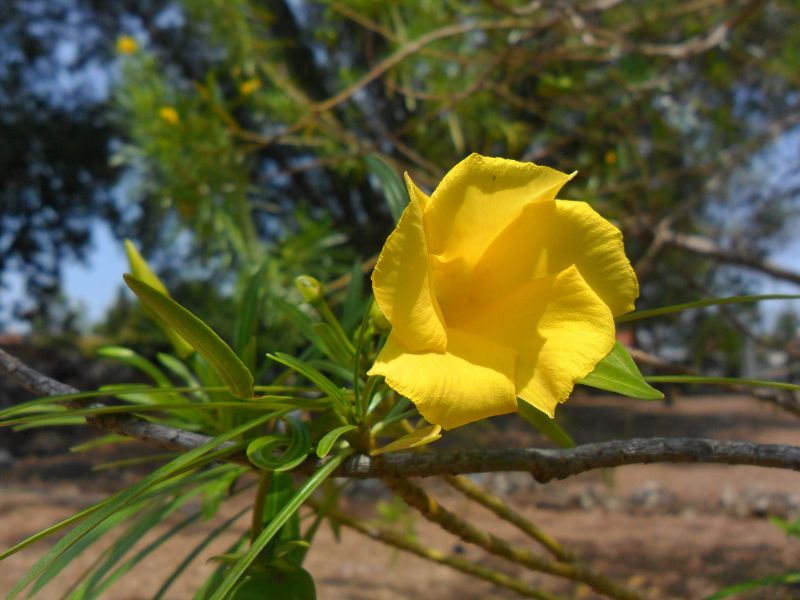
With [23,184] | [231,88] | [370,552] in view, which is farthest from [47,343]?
[370,552]

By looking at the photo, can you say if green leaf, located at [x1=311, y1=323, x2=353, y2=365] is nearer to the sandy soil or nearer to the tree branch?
the tree branch

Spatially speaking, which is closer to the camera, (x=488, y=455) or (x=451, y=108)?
(x=488, y=455)

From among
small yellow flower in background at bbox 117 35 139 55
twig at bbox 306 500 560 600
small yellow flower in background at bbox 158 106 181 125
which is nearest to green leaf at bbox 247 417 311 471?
twig at bbox 306 500 560 600

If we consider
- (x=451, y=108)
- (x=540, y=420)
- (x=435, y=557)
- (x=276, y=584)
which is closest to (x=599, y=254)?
(x=540, y=420)

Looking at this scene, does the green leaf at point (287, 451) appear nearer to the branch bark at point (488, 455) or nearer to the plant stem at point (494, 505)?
the branch bark at point (488, 455)

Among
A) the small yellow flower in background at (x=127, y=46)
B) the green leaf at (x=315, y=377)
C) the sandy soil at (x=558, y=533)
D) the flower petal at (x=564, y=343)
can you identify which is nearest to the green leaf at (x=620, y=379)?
the flower petal at (x=564, y=343)

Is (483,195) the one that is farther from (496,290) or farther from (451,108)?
(451,108)
